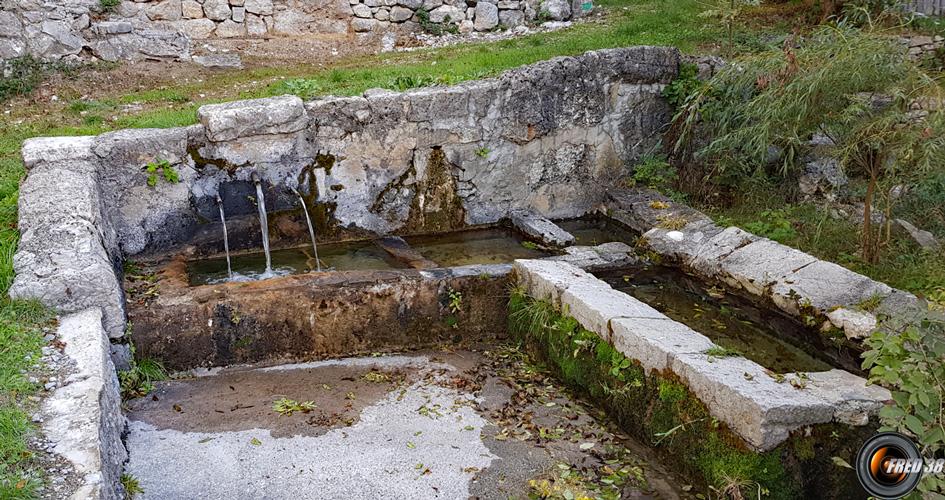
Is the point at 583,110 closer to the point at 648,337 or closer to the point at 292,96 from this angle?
the point at 292,96

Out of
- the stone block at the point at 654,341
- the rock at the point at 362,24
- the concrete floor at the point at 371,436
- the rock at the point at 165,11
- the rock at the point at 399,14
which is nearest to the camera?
the concrete floor at the point at 371,436

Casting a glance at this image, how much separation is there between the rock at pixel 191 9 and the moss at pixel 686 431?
763 cm

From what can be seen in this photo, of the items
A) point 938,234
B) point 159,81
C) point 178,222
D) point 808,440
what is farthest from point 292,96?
point 938,234

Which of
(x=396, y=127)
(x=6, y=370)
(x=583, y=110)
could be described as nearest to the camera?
(x=6, y=370)

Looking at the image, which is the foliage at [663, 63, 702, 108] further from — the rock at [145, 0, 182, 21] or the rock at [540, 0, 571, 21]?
the rock at [145, 0, 182, 21]

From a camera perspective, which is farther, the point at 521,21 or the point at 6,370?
the point at 521,21

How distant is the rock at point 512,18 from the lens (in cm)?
1220

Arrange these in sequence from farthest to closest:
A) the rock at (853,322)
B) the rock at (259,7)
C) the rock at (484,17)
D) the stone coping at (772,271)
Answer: the rock at (484,17), the rock at (259,7), the stone coping at (772,271), the rock at (853,322)

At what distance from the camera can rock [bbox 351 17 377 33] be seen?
38.4 feet

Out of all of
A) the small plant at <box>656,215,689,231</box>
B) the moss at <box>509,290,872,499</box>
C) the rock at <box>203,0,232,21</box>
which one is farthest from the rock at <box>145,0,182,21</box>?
the moss at <box>509,290,872,499</box>

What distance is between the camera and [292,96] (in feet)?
23.3

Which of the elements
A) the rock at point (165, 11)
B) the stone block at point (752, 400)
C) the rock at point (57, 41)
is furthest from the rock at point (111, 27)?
the stone block at point (752, 400)

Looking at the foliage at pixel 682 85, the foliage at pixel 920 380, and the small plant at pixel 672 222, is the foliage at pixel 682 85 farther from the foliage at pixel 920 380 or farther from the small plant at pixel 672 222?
the foliage at pixel 920 380

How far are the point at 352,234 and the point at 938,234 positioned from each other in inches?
197
